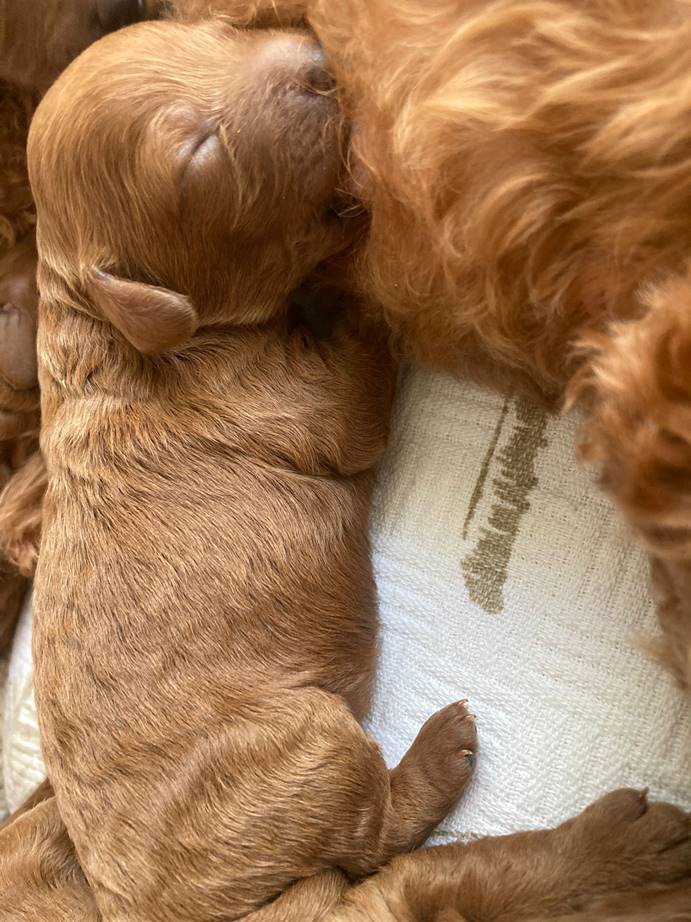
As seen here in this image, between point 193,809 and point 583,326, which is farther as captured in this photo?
point 193,809

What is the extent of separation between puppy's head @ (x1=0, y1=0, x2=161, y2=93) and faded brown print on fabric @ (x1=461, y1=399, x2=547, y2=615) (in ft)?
2.52

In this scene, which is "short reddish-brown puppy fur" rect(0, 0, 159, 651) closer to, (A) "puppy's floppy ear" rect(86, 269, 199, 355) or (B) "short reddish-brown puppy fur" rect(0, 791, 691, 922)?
(A) "puppy's floppy ear" rect(86, 269, 199, 355)

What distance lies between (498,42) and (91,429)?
2.36 ft

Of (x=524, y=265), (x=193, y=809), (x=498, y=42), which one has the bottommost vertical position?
(x=193, y=809)

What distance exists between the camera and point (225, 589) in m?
1.21

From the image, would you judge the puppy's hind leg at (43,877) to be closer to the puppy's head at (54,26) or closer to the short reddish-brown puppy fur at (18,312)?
the short reddish-brown puppy fur at (18,312)

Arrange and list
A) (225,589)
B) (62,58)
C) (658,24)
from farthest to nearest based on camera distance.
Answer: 1. (62,58)
2. (225,589)
3. (658,24)

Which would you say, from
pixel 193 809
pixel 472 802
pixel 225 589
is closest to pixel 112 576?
pixel 225 589

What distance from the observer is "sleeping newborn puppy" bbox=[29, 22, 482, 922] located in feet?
3.72

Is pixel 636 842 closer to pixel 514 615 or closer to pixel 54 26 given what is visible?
pixel 514 615

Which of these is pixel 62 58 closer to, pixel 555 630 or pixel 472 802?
pixel 555 630

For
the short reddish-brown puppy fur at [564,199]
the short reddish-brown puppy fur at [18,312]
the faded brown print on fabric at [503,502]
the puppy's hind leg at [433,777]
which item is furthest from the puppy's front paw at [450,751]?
the short reddish-brown puppy fur at [18,312]

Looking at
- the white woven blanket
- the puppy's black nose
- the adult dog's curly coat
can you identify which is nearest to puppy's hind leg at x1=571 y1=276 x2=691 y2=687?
the adult dog's curly coat

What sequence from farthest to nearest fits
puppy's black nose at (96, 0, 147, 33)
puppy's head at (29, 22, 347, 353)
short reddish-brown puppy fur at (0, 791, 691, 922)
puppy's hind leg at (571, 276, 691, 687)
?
1. puppy's black nose at (96, 0, 147, 33)
2. puppy's head at (29, 22, 347, 353)
3. short reddish-brown puppy fur at (0, 791, 691, 922)
4. puppy's hind leg at (571, 276, 691, 687)
